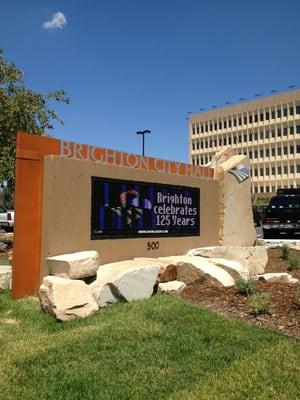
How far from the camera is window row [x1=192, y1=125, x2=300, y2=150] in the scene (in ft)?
309

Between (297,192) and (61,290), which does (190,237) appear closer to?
(61,290)

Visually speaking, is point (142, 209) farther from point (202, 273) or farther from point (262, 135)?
point (262, 135)

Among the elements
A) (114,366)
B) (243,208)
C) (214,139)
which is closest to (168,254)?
(243,208)

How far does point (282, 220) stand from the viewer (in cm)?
2186

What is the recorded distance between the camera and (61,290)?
22.7 feet

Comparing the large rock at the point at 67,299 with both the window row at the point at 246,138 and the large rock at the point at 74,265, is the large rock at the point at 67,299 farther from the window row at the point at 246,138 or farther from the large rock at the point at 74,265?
the window row at the point at 246,138

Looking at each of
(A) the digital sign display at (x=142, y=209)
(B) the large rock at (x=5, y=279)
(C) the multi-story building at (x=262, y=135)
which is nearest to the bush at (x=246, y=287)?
(A) the digital sign display at (x=142, y=209)

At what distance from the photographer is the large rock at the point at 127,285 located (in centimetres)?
745

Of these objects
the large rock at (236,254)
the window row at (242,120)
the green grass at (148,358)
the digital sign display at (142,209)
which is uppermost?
the window row at (242,120)

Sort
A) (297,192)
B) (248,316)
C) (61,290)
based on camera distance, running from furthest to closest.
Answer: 1. (297,192)
2. (61,290)
3. (248,316)

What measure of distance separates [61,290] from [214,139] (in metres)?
100

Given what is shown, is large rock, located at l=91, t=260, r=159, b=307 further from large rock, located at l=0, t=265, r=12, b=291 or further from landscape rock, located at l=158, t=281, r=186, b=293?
large rock, located at l=0, t=265, r=12, b=291

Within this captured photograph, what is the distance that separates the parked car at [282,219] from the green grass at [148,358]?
51.8ft

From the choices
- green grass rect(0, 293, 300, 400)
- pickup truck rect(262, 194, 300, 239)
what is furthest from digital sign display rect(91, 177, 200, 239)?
pickup truck rect(262, 194, 300, 239)
